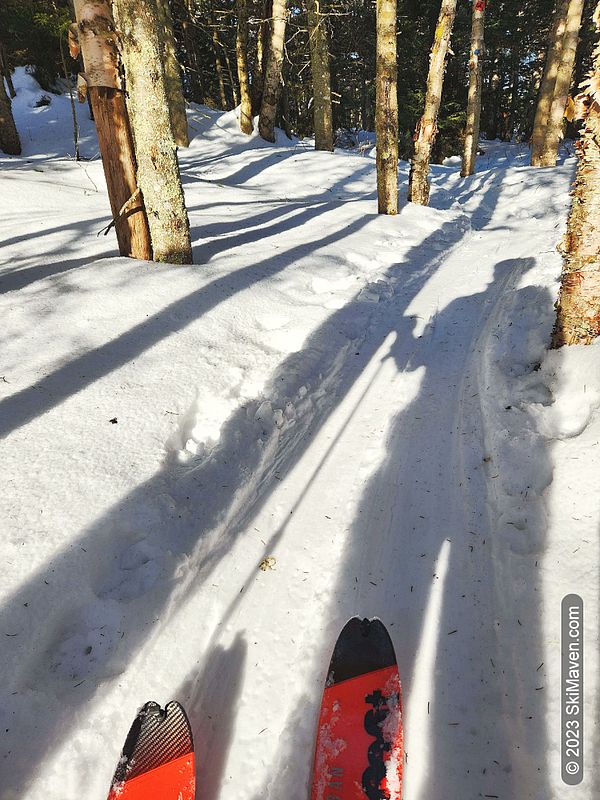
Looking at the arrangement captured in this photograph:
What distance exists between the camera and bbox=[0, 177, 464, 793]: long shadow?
1854 millimetres

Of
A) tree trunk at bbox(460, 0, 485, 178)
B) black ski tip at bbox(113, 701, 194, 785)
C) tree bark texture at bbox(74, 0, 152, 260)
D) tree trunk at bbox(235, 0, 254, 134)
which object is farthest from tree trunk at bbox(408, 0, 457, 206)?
black ski tip at bbox(113, 701, 194, 785)

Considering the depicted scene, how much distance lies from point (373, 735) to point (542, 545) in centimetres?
127

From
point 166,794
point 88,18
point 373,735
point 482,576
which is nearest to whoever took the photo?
point 166,794

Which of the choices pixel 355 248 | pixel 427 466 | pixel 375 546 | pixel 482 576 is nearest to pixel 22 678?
pixel 375 546

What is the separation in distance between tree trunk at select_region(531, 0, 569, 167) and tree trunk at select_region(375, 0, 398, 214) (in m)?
8.93

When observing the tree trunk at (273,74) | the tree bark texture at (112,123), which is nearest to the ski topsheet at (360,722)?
the tree bark texture at (112,123)

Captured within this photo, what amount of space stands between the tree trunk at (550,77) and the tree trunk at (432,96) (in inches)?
273

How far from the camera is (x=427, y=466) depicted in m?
3.00

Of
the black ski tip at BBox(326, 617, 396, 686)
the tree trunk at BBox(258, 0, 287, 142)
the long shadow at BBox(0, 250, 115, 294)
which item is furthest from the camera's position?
the tree trunk at BBox(258, 0, 287, 142)

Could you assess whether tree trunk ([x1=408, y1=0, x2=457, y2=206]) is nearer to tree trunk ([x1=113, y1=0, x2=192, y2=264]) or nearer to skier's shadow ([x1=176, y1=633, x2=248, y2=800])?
tree trunk ([x1=113, y1=0, x2=192, y2=264])

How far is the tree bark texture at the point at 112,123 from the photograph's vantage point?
14.6ft

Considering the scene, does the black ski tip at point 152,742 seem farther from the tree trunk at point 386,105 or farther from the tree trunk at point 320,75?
the tree trunk at point 320,75

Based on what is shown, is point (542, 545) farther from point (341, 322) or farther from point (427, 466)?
point (341, 322)

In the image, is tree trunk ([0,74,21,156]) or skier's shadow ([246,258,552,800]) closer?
skier's shadow ([246,258,552,800])
